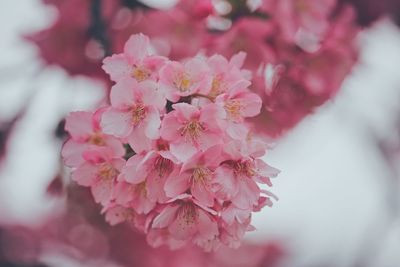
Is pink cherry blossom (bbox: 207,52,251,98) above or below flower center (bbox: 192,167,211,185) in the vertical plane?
above

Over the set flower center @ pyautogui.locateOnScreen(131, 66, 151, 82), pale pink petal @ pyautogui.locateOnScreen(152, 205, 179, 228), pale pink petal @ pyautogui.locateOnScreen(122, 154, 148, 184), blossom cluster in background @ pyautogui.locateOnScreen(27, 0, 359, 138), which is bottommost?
blossom cluster in background @ pyautogui.locateOnScreen(27, 0, 359, 138)

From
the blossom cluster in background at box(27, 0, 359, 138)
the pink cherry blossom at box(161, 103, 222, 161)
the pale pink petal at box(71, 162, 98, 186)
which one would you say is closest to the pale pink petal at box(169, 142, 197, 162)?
the pink cherry blossom at box(161, 103, 222, 161)

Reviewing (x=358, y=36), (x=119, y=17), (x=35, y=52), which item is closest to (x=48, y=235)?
(x=35, y=52)

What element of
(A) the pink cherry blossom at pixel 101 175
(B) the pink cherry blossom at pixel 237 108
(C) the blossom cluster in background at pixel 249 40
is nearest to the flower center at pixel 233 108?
(B) the pink cherry blossom at pixel 237 108

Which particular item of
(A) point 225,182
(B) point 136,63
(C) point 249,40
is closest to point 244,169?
(A) point 225,182

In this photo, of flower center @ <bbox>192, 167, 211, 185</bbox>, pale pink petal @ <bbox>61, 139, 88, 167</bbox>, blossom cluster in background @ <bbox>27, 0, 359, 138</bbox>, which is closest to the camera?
flower center @ <bbox>192, 167, 211, 185</bbox>

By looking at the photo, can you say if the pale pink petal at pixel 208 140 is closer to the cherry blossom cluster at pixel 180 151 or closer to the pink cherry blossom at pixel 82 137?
the cherry blossom cluster at pixel 180 151

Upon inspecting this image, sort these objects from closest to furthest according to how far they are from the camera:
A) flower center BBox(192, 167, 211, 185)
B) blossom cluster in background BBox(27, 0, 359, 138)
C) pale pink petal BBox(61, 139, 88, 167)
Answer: flower center BBox(192, 167, 211, 185) → pale pink petal BBox(61, 139, 88, 167) → blossom cluster in background BBox(27, 0, 359, 138)

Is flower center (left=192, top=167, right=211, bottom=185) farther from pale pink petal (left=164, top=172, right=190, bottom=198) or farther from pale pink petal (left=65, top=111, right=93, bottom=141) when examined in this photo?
pale pink petal (left=65, top=111, right=93, bottom=141)
